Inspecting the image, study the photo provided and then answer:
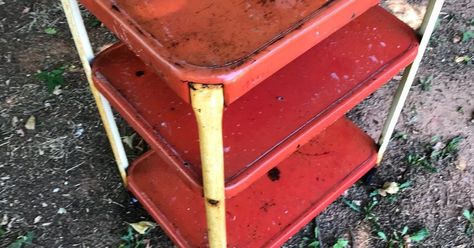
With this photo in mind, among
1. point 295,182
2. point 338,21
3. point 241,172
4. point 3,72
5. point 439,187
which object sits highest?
point 338,21

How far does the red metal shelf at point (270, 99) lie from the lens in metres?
1.27

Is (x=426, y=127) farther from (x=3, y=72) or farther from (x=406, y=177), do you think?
(x=3, y=72)

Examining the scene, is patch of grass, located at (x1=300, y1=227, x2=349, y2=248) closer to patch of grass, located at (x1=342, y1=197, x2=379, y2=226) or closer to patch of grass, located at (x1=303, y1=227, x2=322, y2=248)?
patch of grass, located at (x1=303, y1=227, x2=322, y2=248)

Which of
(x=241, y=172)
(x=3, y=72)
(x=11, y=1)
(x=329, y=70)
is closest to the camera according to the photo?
(x=241, y=172)

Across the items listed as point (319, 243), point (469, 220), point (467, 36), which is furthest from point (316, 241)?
point (467, 36)

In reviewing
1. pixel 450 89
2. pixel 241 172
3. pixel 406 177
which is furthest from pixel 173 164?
pixel 450 89

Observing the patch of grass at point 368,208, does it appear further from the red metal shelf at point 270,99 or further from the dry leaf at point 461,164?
the red metal shelf at point 270,99

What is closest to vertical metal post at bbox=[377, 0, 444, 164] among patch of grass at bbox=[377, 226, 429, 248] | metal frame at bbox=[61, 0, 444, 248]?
metal frame at bbox=[61, 0, 444, 248]

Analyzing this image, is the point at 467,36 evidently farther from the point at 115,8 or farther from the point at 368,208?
the point at 115,8

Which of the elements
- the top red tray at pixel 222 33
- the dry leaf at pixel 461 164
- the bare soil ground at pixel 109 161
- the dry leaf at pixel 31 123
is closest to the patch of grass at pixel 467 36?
the bare soil ground at pixel 109 161

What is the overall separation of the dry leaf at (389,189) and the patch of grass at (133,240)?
33.0 inches

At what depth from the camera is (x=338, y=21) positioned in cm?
109

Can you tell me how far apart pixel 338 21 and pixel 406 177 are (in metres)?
1.06

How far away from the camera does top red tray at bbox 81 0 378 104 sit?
96 centimetres
